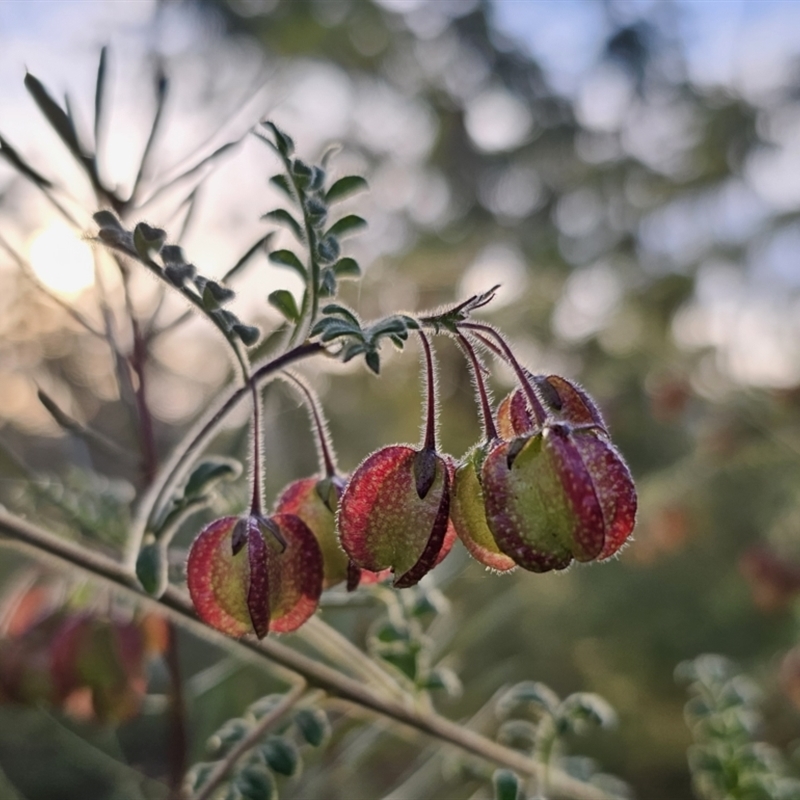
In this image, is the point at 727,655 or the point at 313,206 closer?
the point at 313,206

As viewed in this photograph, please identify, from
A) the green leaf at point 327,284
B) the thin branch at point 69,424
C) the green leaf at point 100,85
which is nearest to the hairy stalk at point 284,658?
the thin branch at point 69,424

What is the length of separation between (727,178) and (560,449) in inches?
256

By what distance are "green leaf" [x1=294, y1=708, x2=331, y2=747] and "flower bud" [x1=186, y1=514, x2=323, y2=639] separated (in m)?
0.20

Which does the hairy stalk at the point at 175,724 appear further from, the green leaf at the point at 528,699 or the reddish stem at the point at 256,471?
the reddish stem at the point at 256,471

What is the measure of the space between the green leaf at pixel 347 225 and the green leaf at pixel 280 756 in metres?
0.59

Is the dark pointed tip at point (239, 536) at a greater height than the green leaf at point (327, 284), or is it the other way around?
the green leaf at point (327, 284)

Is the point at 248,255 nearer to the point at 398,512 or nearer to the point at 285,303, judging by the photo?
the point at 285,303

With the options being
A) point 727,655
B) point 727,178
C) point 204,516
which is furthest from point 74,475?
point 727,178

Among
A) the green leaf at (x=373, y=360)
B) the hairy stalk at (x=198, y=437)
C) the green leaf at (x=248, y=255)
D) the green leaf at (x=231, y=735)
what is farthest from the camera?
the green leaf at (x=231, y=735)

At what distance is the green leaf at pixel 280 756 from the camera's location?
1022mm

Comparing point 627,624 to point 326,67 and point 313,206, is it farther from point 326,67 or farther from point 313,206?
point 326,67

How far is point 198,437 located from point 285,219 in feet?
0.74

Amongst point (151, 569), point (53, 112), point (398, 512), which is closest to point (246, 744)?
point (151, 569)

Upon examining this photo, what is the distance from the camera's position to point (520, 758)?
140 centimetres
